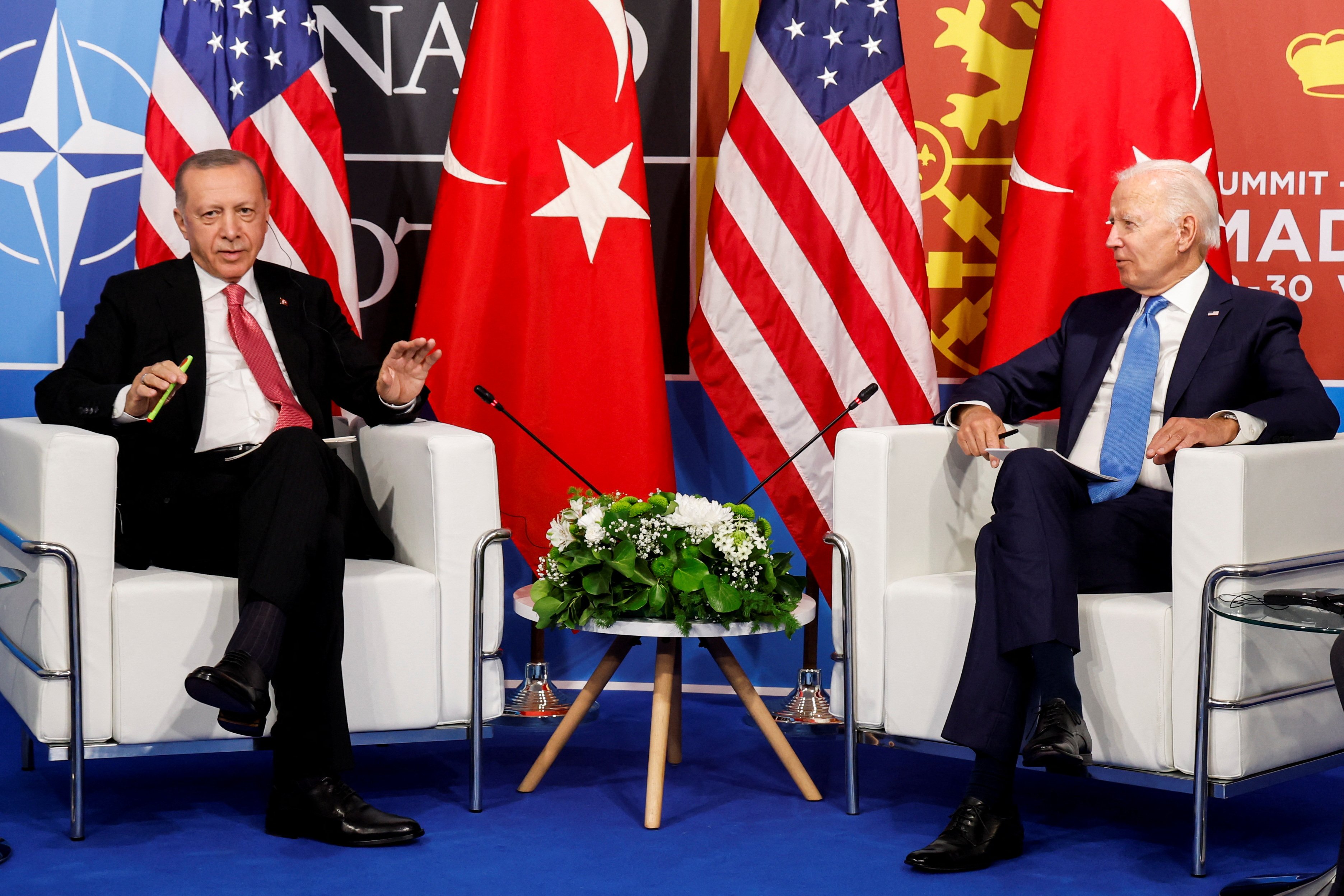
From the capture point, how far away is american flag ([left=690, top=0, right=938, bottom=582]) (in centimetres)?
379

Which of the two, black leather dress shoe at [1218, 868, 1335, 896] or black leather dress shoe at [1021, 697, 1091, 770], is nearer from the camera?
black leather dress shoe at [1218, 868, 1335, 896]

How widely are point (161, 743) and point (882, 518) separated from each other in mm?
1535

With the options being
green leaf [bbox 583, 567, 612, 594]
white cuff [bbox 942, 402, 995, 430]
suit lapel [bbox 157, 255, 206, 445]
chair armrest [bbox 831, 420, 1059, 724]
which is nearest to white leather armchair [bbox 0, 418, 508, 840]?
green leaf [bbox 583, 567, 612, 594]

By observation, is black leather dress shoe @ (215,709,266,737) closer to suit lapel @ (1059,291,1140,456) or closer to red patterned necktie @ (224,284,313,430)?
red patterned necktie @ (224,284,313,430)

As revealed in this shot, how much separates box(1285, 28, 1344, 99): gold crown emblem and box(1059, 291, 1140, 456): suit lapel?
50.1 inches

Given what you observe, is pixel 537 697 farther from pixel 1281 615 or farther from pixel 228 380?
pixel 1281 615

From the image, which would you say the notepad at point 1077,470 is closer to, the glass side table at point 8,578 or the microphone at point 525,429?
the microphone at point 525,429

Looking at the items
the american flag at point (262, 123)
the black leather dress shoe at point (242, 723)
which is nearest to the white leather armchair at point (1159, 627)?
the black leather dress shoe at point (242, 723)

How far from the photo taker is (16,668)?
2.90 meters

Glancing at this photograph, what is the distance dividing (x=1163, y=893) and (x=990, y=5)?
263 centimetres

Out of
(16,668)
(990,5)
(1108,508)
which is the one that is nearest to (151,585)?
(16,668)

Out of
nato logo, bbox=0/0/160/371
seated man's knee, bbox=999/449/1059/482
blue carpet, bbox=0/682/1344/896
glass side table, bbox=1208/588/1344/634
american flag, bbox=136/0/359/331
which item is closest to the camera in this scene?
glass side table, bbox=1208/588/1344/634

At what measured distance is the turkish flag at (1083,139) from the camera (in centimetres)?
365

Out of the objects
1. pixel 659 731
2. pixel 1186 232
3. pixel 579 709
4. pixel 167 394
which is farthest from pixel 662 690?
pixel 1186 232
